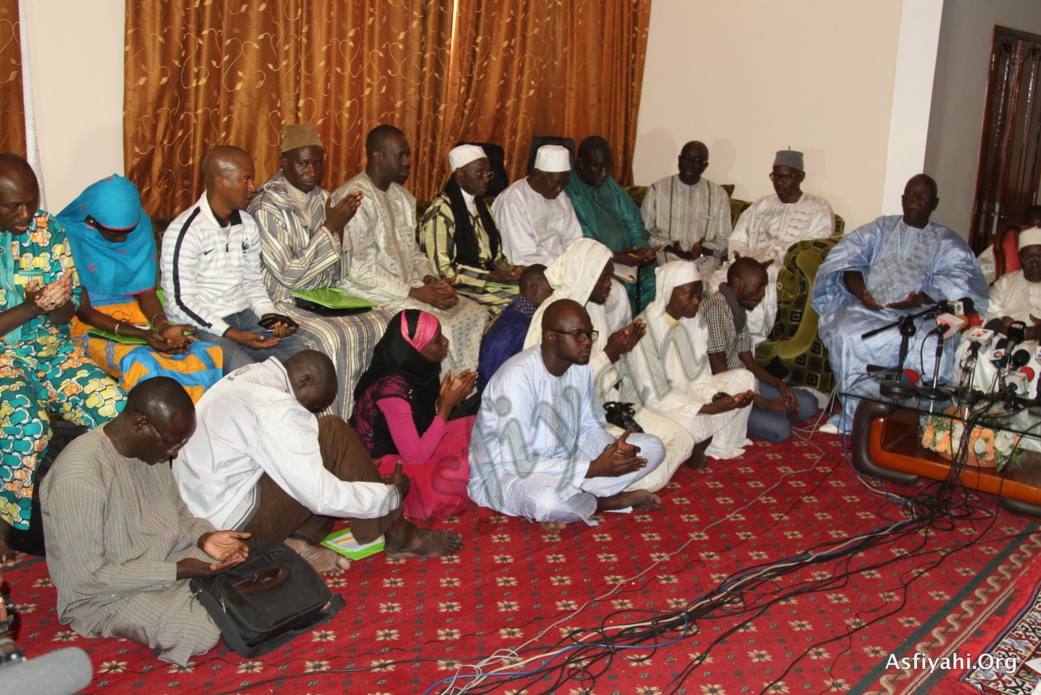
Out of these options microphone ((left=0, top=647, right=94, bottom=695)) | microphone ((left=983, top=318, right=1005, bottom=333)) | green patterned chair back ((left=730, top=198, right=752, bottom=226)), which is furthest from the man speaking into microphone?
microphone ((left=0, top=647, right=94, bottom=695))

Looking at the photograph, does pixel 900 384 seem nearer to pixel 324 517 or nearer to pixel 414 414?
pixel 414 414

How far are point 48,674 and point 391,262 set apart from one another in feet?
15.0

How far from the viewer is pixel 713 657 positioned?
11.5 feet

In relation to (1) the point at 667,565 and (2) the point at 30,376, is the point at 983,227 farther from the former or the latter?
(2) the point at 30,376

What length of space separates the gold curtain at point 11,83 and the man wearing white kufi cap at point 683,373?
3.49 meters

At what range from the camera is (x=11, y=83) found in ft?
16.4

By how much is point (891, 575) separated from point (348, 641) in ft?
7.64

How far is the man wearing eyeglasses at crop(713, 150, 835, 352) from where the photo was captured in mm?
7469

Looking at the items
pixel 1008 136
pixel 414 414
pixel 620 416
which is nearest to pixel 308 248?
pixel 414 414

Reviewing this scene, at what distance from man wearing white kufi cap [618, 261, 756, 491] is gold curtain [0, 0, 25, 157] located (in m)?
3.49

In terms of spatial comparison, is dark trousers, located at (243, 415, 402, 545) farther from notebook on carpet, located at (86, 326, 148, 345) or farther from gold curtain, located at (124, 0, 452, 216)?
gold curtain, located at (124, 0, 452, 216)

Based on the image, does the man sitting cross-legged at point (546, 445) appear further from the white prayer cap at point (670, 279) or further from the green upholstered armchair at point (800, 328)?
the green upholstered armchair at point (800, 328)

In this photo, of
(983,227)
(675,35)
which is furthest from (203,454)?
(983,227)

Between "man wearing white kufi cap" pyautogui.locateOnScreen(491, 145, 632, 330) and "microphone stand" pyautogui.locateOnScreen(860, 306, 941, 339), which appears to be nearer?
"microphone stand" pyautogui.locateOnScreen(860, 306, 941, 339)
